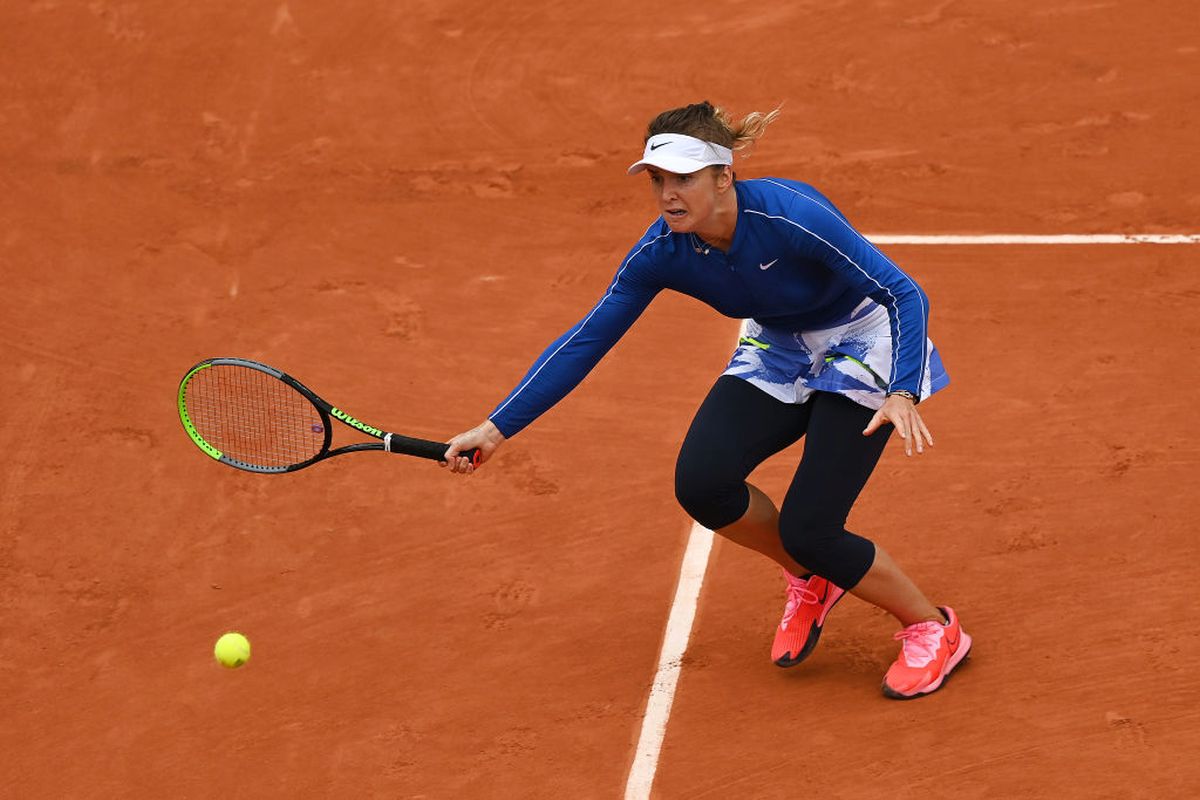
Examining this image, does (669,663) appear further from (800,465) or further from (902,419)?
(902,419)

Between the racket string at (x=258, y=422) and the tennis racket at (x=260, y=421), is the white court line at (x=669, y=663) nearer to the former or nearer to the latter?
the tennis racket at (x=260, y=421)

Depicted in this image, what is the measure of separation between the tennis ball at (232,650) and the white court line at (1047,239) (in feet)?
13.7

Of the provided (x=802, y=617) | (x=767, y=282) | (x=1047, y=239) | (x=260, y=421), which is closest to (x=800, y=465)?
(x=767, y=282)

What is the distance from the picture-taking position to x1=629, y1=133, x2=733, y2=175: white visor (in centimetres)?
486

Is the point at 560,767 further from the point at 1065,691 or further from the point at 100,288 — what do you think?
the point at 100,288

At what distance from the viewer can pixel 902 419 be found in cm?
488

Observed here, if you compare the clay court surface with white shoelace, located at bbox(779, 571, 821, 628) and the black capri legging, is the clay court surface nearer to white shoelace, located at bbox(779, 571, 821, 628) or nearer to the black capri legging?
white shoelace, located at bbox(779, 571, 821, 628)

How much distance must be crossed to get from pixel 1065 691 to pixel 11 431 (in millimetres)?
5044

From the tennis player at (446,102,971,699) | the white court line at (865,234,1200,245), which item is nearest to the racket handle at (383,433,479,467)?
the tennis player at (446,102,971,699)

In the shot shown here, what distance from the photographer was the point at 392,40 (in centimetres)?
1034

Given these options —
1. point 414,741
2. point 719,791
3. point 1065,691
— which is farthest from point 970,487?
point 414,741

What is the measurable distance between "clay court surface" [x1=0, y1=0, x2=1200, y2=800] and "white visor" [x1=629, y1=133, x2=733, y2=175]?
2.01 meters

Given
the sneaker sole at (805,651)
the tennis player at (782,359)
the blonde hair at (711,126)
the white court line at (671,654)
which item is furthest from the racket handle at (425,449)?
the sneaker sole at (805,651)

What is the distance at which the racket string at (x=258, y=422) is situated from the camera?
243 inches
